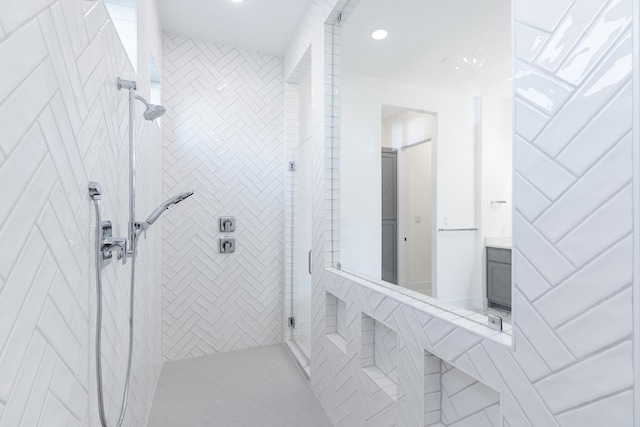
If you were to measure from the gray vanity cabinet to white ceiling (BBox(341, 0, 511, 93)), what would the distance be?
1.82 feet

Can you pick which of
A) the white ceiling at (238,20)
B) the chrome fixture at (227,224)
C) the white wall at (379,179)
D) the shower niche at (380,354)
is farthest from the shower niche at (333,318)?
the white ceiling at (238,20)

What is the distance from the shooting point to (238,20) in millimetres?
2498

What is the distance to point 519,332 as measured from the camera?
83cm

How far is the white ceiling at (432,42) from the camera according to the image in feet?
3.84

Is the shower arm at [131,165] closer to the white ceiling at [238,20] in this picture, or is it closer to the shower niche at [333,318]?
the shower niche at [333,318]

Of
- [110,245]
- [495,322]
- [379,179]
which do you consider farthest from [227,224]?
[495,322]

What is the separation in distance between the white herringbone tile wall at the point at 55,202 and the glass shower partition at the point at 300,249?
1.47m

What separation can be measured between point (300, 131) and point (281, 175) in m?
0.45

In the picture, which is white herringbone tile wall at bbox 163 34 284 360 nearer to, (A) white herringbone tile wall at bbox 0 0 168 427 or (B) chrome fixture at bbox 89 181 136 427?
(A) white herringbone tile wall at bbox 0 0 168 427

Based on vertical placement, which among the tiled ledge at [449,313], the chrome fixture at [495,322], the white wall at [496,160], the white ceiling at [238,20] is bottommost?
the tiled ledge at [449,313]

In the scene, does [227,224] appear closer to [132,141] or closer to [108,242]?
[132,141]

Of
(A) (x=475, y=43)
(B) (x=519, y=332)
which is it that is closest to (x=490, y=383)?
(B) (x=519, y=332)

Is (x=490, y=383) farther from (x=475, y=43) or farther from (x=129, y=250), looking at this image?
(x=129, y=250)

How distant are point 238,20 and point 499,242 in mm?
2468
